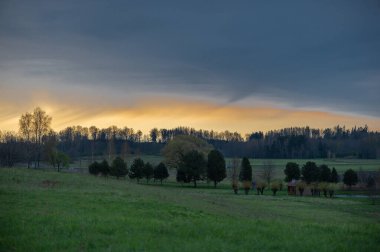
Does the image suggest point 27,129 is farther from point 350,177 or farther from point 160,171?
point 350,177

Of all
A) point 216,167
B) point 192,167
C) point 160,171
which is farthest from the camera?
point 160,171

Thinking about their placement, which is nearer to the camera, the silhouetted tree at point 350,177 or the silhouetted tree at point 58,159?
the silhouetted tree at point 58,159

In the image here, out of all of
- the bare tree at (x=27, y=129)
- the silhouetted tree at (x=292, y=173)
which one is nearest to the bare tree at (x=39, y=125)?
the bare tree at (x=27, y=129)

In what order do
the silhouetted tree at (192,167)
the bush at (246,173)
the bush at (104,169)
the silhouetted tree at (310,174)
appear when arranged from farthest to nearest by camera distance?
the bush at (104,169) → the silhouetted tree at (310,174) → the silhouetted tree at (192,167) → the bush at (246,173)

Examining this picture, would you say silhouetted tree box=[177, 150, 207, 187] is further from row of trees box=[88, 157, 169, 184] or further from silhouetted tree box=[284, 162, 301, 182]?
silhouetted tree box=[284, 162, 301, 182]

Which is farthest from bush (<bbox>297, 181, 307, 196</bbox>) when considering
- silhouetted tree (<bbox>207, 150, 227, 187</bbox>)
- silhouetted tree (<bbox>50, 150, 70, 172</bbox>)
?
silhouetted tree (<bbox>50, 150, 70, 172</bbox>)

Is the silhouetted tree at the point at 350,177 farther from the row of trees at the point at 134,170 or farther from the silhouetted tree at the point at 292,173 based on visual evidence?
the row of trees at the point at 134,170

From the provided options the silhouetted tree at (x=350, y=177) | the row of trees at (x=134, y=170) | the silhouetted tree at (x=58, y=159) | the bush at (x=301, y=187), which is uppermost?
the silhouetted tree at (x=58, y=159)

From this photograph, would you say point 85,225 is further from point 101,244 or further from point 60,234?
point 101,244

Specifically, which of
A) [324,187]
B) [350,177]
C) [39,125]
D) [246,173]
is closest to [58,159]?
[39,125]

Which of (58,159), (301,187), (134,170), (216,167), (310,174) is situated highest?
(58,159)

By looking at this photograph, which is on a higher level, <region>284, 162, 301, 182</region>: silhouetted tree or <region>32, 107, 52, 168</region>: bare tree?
<region>32, 107, 52, 168</region>: bare tree

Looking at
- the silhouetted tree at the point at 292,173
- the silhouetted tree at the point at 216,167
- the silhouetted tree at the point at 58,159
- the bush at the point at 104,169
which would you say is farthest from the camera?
the bush at the point at 104,169

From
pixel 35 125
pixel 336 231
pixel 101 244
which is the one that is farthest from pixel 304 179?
pixel 101 244
